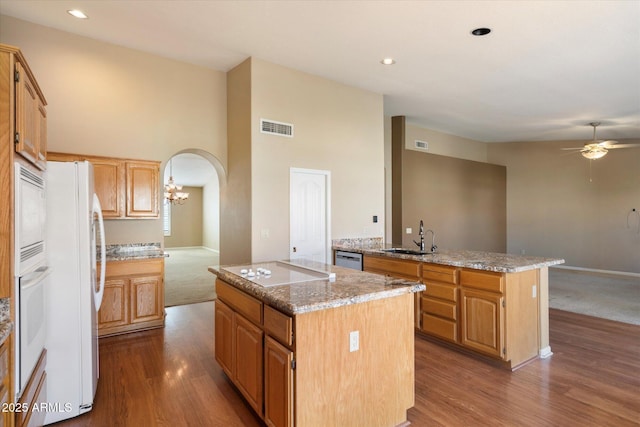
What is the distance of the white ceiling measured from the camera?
10.7 ft

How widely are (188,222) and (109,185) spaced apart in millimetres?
10876

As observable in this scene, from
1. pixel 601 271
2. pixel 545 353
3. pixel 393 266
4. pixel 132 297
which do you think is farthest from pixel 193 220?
pixel 601 271

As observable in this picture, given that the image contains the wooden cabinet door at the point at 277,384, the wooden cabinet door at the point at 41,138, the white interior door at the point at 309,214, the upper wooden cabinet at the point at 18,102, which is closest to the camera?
the upper wooden cabinet at the point at 18,102

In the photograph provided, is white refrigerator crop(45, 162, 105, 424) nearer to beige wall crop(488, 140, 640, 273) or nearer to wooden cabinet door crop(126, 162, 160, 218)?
wooden cabinet door crop(126, 162, 160, 218)

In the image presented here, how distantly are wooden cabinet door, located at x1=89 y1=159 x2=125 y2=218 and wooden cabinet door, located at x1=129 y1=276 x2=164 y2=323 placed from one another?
0.88 m

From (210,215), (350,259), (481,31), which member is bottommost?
(350,259)

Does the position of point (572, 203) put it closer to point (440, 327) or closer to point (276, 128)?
point (440, 327)

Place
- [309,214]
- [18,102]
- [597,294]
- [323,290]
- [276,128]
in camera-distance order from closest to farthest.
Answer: [18,102]
[323,290]
[276,128]
[309,214]
[597,294]

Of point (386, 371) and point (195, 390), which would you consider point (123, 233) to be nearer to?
point (195, 390)

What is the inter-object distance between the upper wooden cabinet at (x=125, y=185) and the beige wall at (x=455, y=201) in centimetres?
463

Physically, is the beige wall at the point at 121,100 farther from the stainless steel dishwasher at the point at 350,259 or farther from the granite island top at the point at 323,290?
the granite island top at the point at 323,290

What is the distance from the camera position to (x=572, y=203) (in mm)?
8484

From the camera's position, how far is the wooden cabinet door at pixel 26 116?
1674 mm

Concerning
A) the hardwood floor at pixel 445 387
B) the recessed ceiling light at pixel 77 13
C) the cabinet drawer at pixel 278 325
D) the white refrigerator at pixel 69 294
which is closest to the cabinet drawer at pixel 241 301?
the cabinet drawer at pixel 278 325
